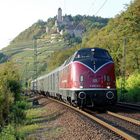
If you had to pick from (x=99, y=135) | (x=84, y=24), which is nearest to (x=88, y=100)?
(x=99, y=135)

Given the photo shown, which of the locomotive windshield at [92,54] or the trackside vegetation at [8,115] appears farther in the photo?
the locomotive windshield at [92,54]

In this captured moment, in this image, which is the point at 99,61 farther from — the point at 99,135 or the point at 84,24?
the point at 84,24

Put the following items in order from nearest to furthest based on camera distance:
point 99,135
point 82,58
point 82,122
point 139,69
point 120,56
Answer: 1. point 99,135
2. point 82,122
3. point 82,58
4. point 139,69
5. point 120,56

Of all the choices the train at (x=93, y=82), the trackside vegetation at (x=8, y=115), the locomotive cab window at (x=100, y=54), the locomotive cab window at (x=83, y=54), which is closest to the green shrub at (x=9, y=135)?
the trackside vegetation at (x=8, y=115)

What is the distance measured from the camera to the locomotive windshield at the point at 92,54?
24.6 metres

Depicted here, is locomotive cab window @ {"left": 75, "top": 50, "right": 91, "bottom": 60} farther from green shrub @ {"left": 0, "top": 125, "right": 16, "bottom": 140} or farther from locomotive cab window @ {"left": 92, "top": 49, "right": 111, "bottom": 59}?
green shrub @ {"left": 0, "top": 125, "right": 16, "bottom": 140}

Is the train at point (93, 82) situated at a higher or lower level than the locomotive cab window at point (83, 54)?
lower

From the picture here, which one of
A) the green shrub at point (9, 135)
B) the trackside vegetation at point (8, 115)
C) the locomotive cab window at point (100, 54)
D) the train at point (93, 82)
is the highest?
the locomotive cab window at point (100, 54)

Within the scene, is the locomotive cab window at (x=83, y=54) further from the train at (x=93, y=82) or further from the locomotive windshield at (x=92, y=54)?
the train at (x=93, y=82)

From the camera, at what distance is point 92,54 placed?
2466cm

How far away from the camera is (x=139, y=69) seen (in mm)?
52781

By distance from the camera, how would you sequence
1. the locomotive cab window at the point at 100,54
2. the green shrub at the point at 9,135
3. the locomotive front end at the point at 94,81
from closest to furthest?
1. the green shrub at the point at 9,135
2. the locomotive front end at the point at 94,81
3. the locomotive cab window at the point at 100,54

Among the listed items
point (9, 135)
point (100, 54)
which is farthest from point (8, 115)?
point (9, 135)

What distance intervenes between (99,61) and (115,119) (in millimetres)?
5303
